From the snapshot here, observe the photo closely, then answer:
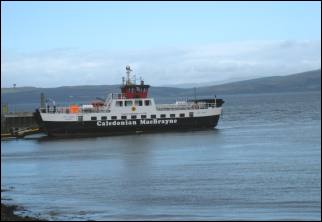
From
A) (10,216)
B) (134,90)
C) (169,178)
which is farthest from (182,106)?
(10,216)

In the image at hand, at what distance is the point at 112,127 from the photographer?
65.0 meters

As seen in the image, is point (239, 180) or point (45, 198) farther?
point (239, 180)

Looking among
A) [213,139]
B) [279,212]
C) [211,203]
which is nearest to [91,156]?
[213,139]

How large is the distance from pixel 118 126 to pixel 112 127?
62cm

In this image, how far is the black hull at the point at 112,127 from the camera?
6400cm

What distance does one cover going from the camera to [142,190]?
99.8 feet

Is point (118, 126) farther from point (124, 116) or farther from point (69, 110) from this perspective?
point (69, 110)

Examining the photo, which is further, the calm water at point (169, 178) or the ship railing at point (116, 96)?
the ship railing at point (116, 96)

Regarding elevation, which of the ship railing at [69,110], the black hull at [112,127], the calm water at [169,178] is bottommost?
the calm water at [169,178]

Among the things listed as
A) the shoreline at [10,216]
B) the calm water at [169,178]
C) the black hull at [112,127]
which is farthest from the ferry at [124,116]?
the shoreline at [10,216]

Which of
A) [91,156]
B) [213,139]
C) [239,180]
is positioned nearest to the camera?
[239,180]

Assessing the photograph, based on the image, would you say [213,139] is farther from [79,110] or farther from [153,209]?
[153,209]

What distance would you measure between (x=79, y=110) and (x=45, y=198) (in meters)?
36.4

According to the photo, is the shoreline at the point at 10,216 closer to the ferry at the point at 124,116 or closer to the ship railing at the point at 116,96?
the ferry at the point at 124,116
